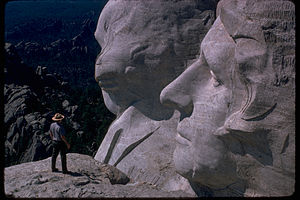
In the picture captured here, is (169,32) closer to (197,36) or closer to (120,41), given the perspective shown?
(197,36)

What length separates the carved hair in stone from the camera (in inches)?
74.5

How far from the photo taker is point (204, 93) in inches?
97.0

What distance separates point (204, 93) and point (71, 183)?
1.14 m

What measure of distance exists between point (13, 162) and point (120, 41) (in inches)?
211

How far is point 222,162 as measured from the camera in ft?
7.34

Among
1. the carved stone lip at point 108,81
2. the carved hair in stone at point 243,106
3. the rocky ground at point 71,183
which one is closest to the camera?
the carved hair in stone at point 243,106

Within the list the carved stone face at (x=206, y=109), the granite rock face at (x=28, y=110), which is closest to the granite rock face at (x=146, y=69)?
the carved stone face at (x=206, y=109)

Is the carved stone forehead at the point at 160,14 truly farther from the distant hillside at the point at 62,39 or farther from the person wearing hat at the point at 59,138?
the distant hillside at the point at 62,39

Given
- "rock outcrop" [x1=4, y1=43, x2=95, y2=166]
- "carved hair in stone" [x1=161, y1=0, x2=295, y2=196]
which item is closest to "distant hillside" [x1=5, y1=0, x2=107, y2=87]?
"rock outcrop" [x1=4, y1=43, x2=95, y2=166]

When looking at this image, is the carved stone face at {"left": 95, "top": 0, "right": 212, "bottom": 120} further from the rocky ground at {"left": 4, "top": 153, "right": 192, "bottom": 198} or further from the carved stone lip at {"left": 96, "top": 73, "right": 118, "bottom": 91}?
the rocky ground at {"left": 4, "top": 153, "right": 192, "bottom": 198}

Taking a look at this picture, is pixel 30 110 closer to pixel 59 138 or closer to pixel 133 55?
pixel 133 55

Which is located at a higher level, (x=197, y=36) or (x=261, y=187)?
(x=197, y=36)

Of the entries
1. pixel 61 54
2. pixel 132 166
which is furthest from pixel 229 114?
pixel 61 54

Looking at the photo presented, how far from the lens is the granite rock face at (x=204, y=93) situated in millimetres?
1920
